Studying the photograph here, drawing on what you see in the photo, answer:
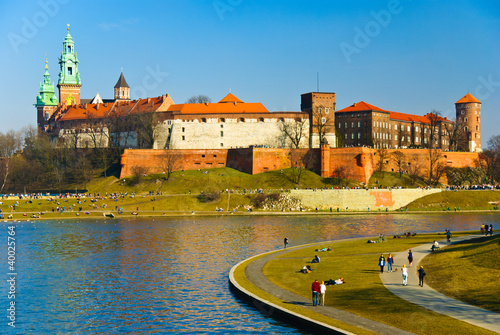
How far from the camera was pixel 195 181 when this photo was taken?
8744cm

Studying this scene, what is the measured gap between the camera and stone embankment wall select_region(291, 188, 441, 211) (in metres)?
81.7

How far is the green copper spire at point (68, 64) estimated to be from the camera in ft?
446

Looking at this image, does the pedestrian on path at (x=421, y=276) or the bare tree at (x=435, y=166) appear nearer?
the pedestrian on path at (x=421, y=276)

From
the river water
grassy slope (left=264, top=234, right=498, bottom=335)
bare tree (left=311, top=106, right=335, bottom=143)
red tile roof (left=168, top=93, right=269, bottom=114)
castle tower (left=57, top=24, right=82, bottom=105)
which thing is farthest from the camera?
castle tower (left=57, top=24, right=82, bottom=105)

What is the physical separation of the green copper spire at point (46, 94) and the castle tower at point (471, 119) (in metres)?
97.9

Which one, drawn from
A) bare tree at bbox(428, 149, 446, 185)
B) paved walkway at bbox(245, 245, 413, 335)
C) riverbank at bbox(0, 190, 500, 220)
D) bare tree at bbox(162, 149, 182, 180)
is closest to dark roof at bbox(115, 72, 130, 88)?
bare tree at bbox(162, 149, 182, 180)

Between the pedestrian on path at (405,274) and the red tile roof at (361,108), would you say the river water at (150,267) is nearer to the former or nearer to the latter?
the pedestrian on path at (405,274)

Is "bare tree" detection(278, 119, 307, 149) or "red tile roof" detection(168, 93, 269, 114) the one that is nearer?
"bare tree" detection(278, 119, 307, 149)

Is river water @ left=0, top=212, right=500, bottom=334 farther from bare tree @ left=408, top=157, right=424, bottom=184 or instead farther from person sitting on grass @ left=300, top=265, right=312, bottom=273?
bare tree @ left=408, top=157, right=424, bottom=184

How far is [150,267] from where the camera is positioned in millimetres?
38906

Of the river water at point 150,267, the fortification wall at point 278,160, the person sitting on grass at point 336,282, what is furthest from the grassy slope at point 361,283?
the fortification wall at point 278,160

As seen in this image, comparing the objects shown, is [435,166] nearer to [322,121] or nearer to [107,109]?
[322,121]

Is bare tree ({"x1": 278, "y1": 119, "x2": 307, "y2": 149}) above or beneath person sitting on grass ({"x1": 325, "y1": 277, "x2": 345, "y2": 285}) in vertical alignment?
above

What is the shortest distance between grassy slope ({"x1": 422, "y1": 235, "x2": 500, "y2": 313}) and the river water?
336 inches
